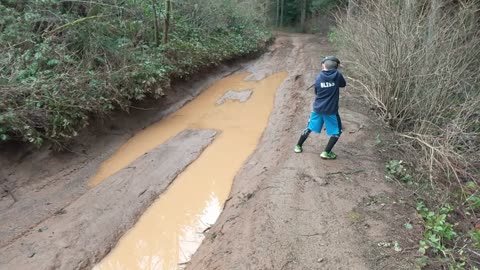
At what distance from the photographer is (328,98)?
6.23 meters

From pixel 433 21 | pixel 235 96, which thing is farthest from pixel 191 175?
pixel 235 96

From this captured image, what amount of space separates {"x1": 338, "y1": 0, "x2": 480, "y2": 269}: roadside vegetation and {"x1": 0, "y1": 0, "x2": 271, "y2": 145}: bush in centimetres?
563

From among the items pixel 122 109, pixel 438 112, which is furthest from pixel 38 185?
pixel 438 112

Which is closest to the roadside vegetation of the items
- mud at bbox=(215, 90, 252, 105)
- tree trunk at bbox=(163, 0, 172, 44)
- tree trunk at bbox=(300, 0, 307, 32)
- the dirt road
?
the dirt road

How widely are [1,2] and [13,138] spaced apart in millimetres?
4032

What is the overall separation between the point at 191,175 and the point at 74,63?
373cm

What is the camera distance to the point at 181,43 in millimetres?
12617

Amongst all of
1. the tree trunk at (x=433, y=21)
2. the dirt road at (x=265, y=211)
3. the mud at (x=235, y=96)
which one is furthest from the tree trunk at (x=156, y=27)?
the tree trunk at (x=433, y=21)

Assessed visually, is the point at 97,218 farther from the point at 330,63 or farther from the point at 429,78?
the point at 429,78

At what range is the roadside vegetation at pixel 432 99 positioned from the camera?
5324 mm

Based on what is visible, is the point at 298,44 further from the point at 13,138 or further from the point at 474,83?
the point at 13,138

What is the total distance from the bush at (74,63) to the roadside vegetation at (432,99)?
563 cm

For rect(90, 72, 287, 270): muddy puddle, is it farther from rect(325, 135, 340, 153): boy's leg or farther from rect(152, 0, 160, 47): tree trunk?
rect(152, 0, 160, 47): tree trunk

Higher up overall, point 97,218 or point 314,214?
point 314,214
